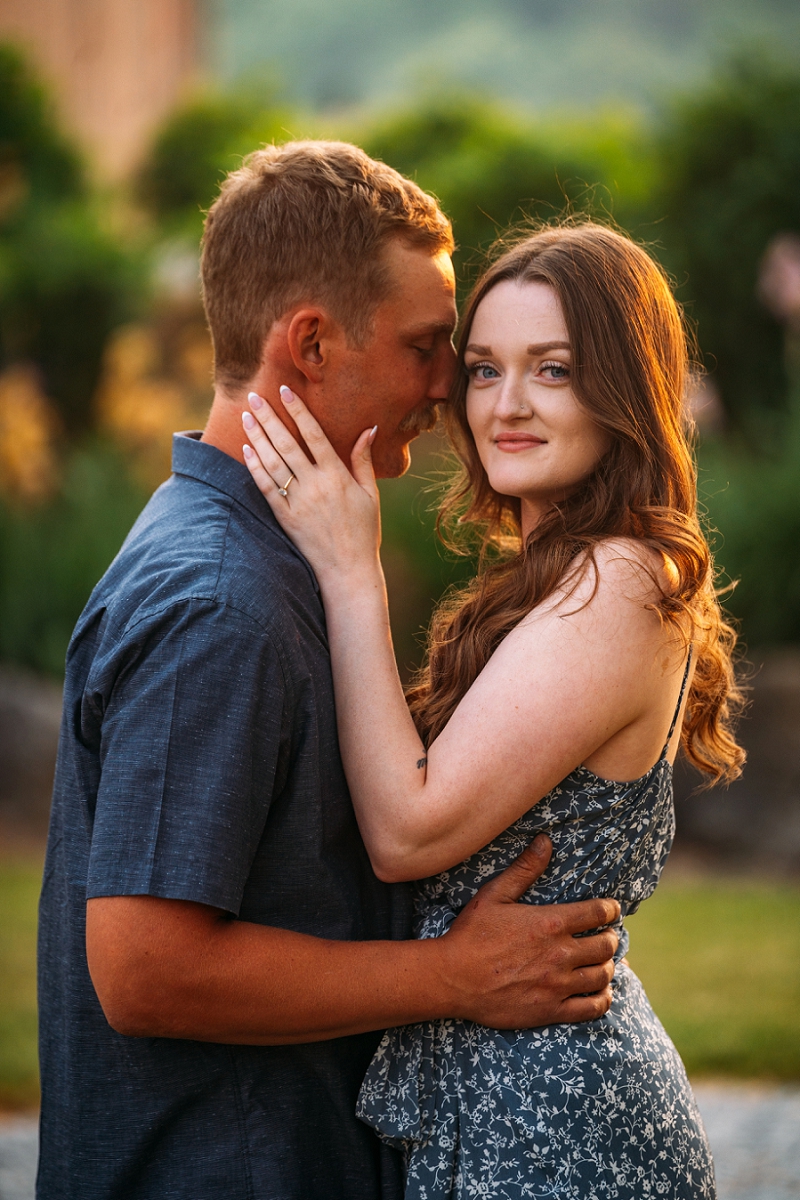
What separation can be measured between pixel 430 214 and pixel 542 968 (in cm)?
130

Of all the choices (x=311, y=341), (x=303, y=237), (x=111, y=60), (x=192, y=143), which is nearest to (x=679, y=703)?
(x=311, y=341)

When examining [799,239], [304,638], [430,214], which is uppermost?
[799,239]

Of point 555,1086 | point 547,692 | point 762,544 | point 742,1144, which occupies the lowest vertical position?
point 742,1144

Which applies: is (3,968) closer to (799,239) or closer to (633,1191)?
(633,1191)

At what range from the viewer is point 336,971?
5.69 ft

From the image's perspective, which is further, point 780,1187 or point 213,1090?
point 780,1187

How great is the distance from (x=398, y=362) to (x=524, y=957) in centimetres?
104

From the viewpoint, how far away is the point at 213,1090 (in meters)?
1.78

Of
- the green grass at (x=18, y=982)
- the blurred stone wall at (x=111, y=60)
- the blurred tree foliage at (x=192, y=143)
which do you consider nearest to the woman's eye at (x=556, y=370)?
the green grass at (x=18, y=982)

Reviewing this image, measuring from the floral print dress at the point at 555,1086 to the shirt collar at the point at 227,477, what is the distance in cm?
59

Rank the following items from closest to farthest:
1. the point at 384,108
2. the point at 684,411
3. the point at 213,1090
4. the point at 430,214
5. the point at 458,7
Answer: the point at 213,1090, the point at 430,214, the point at 684,411, the point at 384,108, the point at 458,7

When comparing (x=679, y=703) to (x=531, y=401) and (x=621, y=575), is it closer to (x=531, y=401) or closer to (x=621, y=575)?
(x=621, y=575)

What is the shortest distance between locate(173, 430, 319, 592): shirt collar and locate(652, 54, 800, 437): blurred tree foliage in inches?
247

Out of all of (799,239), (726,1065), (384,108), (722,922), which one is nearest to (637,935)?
(722,922)
